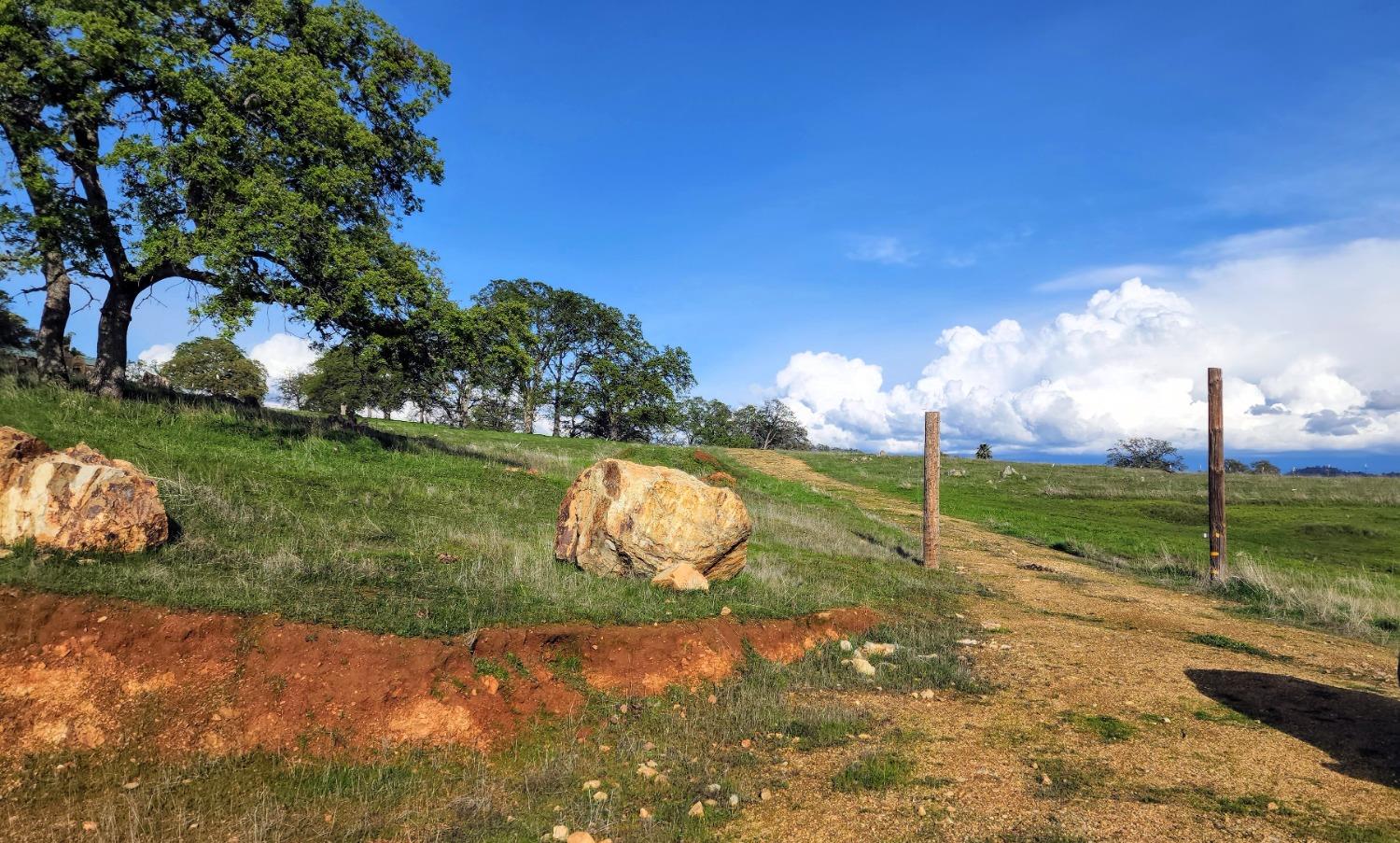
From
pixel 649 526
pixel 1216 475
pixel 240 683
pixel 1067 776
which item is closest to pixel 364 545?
pixel 240 683

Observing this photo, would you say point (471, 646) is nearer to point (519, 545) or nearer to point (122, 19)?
point (519, 545)

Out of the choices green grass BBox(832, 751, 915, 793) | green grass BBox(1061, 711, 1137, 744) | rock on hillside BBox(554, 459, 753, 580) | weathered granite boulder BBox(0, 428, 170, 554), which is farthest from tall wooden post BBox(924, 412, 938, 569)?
weathered granite boulder BBox(0, 428, 170, 554)

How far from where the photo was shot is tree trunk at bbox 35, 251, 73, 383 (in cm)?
1592

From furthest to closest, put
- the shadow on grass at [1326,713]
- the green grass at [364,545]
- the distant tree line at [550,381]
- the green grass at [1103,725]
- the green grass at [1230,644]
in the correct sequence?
the distant tree line at [550,381]
the green grass at [1230,644]
the green grass at [364,545]
the green grass at [1103,725]
the shadow on grass at [1326,713]

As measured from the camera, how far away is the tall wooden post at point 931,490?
17.2 m

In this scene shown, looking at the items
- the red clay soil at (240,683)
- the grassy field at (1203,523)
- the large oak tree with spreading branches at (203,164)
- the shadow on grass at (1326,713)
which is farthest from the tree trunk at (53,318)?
the grassy field at (1203,523)

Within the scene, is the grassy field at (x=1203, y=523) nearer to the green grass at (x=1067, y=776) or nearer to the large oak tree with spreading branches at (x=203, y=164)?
the green grass at (x=1067, y=776)

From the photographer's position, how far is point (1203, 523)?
32.5m

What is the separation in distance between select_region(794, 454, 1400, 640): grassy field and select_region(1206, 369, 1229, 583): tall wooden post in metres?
0.58

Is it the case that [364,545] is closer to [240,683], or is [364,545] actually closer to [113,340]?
[240,683]

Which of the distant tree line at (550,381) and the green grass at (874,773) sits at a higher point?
the distant tree line at (550,381)

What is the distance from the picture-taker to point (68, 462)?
8.16m

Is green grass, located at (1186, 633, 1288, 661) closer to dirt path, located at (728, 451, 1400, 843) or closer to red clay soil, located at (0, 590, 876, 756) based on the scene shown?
dirt path, located at (728, 451, 1400, 843)

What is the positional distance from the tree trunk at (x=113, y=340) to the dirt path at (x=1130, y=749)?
63.6 feet
